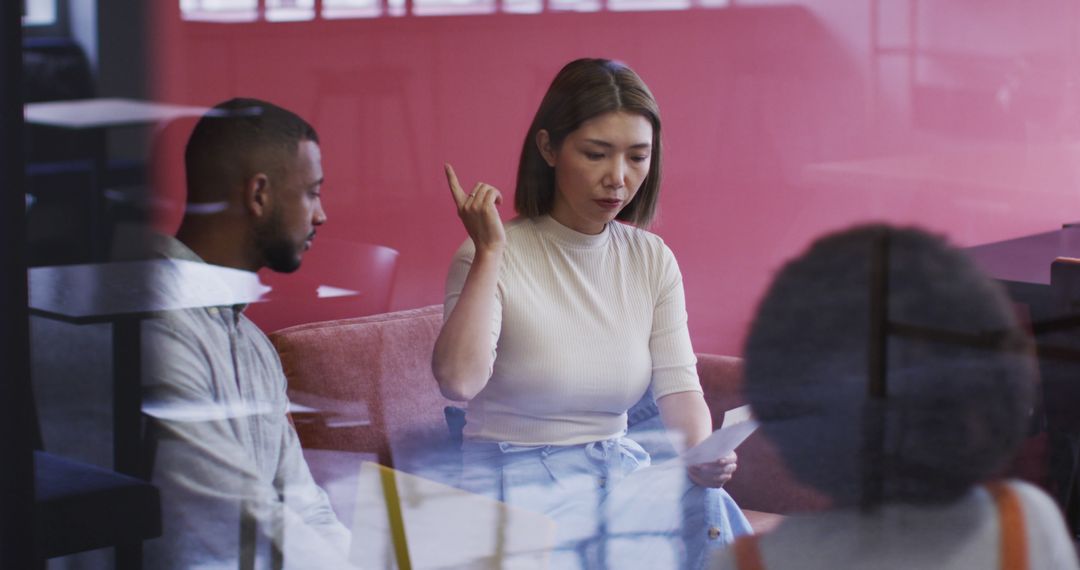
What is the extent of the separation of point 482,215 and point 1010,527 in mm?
928

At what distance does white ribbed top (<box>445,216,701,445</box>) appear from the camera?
6.40ft

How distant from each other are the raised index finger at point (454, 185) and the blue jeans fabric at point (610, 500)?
404mm

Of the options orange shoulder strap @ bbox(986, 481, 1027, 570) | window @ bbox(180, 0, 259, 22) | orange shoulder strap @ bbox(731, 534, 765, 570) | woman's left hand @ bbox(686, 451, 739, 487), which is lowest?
orange shoulder strap @ bbox(731, 534, 765, 570)

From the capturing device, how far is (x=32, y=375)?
6.84ft

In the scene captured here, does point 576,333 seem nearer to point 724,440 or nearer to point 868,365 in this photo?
point 724,440

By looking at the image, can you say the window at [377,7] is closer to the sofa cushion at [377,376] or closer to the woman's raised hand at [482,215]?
the woman's raised hand at [482,215]

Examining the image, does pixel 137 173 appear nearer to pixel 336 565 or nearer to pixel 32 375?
pixel 32 375

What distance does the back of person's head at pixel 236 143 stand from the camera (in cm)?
185

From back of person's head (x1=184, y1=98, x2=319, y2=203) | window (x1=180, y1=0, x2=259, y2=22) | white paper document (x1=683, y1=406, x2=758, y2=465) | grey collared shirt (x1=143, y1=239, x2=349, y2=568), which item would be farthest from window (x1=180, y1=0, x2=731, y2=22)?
white paper document (x1=683, y1=406, x2=758, y2=465)

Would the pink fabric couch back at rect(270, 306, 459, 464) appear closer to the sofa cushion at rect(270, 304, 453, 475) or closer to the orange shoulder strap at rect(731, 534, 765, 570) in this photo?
the sofa cushion at rect(270, 304, 453, 475)

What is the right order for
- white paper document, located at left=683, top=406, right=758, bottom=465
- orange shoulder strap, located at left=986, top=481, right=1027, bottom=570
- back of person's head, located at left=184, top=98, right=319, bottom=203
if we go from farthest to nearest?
white paper document, located at left=683, top=406, right=758, bottom=465 → back of person's head, located at left=184, top=98, right=319, bottom=203 → orange shoulder strap, located at left=986, top=481, right=1027, bottom=570

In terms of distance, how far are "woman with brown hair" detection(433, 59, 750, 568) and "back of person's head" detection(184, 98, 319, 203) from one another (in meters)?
0.26

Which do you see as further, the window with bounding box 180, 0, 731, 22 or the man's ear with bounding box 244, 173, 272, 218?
the man's ear with bounding box 244, 173, 272, 218

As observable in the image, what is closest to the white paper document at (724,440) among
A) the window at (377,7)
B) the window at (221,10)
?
the window at (377,7)
